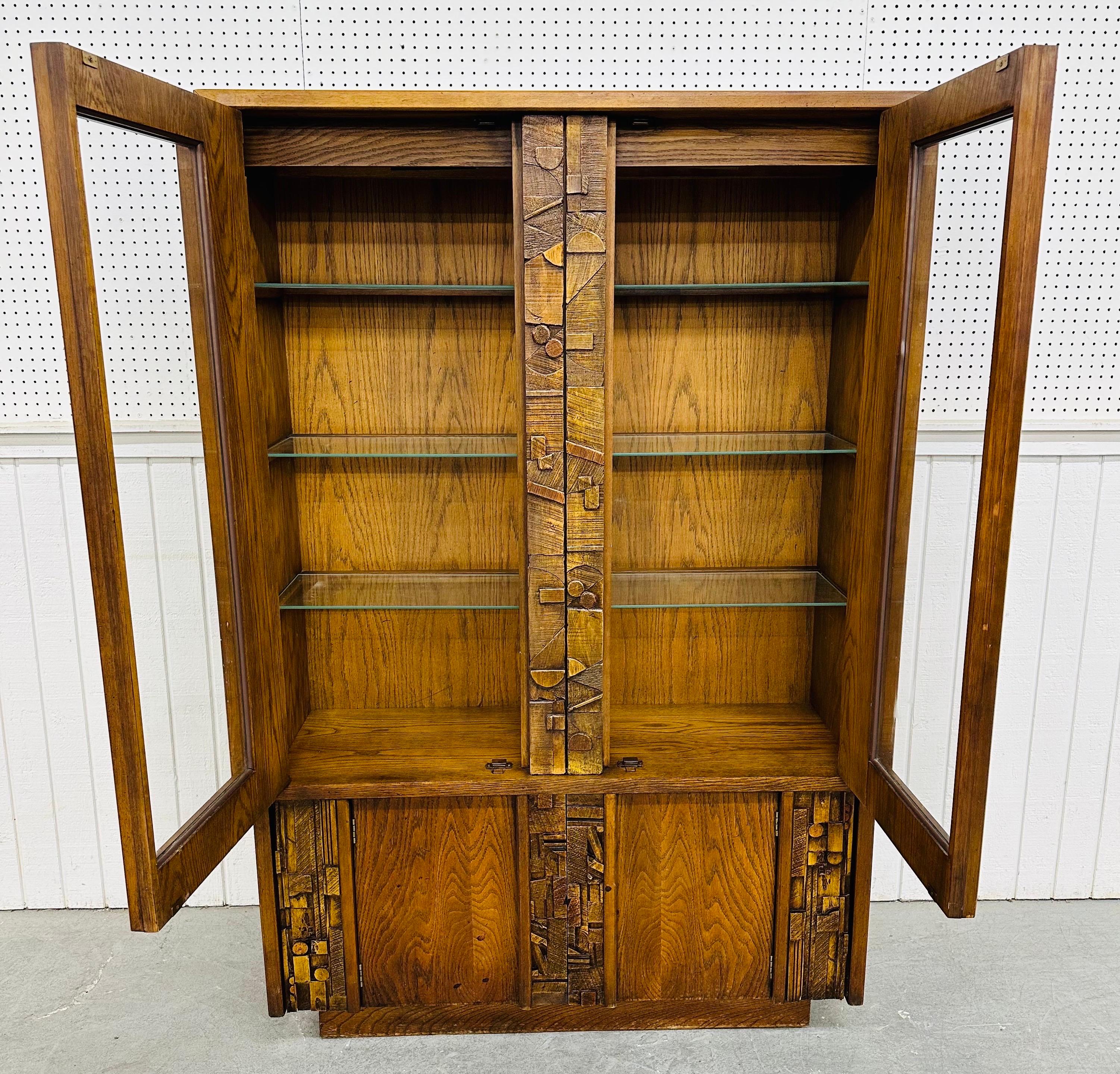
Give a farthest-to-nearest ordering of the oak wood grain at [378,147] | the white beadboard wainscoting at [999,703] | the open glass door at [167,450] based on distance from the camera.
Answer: the white beadboard wainscoting at [999,703] < the oak wood grain at [378,147] < the open glass door at [167,450]

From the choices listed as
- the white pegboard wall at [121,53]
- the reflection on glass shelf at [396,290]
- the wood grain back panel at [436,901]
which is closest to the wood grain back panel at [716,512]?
the reflection on glass shelf at [396,290]

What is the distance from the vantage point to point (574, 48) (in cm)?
241

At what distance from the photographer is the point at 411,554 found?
8.32 ft

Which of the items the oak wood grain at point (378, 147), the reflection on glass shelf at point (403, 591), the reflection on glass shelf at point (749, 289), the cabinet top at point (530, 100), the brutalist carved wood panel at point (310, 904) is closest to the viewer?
the cabinet top at point (530, 100)

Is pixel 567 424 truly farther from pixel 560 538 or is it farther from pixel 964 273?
pixel 964 273

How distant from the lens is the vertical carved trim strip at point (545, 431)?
1.96 meters

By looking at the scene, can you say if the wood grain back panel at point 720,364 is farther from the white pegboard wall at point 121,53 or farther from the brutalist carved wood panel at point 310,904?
the brutalist carved wood panel at point 310,904

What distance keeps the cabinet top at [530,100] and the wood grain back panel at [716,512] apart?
Answer: 85cm

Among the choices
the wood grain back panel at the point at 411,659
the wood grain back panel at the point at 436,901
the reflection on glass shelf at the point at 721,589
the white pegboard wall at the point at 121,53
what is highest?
the white pegboard wall at the point at 121,53

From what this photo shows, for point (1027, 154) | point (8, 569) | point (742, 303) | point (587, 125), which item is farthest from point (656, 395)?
point (8, 569)

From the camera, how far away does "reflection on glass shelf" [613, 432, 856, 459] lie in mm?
2312

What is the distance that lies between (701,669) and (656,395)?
2.43 ft

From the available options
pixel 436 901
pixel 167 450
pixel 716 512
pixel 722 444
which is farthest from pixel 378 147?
pixel 436 901

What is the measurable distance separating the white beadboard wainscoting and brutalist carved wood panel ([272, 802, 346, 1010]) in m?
0.61
